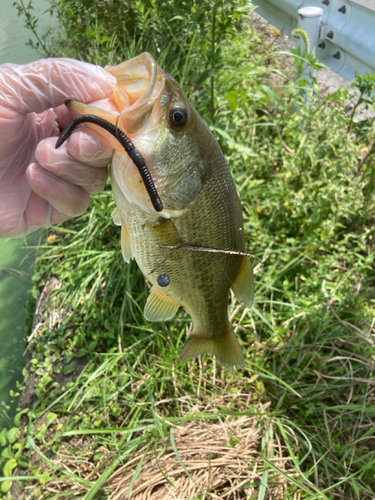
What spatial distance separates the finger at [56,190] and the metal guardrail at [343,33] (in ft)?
5.84

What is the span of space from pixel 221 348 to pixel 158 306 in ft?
1.35

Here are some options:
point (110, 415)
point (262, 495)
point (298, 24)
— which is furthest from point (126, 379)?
point (298, 24)

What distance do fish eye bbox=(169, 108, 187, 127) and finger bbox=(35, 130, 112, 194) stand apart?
0.29m

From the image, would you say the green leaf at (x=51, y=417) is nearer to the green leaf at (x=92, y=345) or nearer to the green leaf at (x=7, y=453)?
the green leaf at (x=7, y=453)

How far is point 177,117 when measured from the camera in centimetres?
123

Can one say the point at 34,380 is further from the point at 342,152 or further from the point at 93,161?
the point at 342,152

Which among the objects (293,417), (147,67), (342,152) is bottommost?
(293,417)

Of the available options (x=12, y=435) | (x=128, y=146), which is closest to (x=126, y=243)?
(x=128, y=146)

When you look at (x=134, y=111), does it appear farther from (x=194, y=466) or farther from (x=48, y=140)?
(x=194, y=466)

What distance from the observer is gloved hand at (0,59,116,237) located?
1.38 metres

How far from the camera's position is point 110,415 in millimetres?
2486

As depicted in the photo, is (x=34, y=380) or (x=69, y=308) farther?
(x=69, y=308)

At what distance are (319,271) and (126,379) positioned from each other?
1661 mm

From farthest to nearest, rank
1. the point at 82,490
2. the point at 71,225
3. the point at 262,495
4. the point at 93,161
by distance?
the point at 71,225
the point at 82,490
the point at 262,495
the point at 93,161
